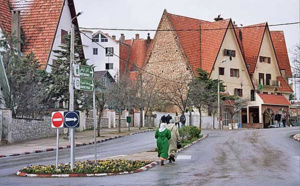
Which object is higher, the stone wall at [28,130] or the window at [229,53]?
the window at [229,53]

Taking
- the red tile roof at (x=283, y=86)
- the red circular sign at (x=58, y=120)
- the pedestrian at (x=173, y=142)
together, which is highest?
the red tile roof at (x=283, y=86)

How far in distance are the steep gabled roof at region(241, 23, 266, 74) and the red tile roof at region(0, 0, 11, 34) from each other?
1556 inches

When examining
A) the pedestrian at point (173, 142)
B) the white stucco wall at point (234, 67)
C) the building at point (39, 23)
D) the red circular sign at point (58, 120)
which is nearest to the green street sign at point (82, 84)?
the red circular sign at point (58, 120)

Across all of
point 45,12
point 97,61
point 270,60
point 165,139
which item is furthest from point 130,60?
→ point 165,139

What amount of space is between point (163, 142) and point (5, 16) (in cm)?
3027

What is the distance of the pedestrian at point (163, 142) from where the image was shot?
1788 centimetres

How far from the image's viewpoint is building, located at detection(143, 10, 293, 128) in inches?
2581

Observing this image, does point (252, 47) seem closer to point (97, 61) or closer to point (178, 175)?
point (97, 61)

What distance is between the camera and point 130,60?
84688mm

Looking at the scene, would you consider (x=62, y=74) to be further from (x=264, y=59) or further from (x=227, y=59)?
(x=264, y=59)

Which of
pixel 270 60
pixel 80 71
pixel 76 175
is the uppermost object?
pixel 270 60

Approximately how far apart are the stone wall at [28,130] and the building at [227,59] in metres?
27.7

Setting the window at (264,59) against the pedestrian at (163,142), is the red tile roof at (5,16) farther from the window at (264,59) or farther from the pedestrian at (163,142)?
the window at (264,59)

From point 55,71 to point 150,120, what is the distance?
21.5 metres
